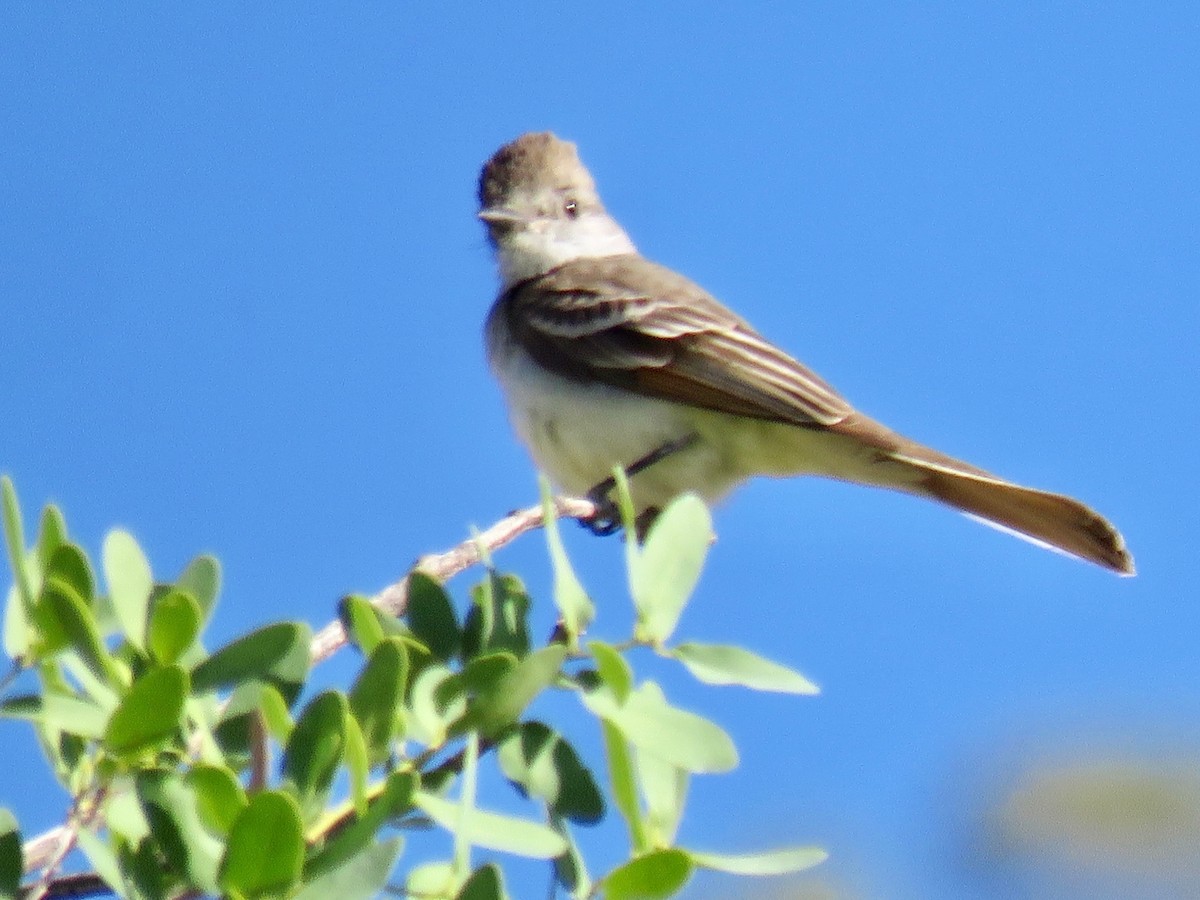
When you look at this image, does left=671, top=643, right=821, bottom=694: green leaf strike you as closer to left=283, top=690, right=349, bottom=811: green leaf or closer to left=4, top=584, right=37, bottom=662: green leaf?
left=283, top=690, right=349, bottom=811: green leaf

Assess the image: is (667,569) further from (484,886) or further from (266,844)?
(266,844)

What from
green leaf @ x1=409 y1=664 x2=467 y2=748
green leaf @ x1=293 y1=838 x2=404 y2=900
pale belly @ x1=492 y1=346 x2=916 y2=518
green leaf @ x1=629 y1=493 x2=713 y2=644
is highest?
pale belly @ x1=492 y1=346 x2=916 y2=518

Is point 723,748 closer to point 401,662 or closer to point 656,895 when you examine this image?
point 656,895

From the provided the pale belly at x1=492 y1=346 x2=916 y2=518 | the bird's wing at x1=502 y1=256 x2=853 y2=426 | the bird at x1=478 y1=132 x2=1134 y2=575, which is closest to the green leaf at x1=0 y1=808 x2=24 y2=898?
the bird at x1=478 y1=132 x2=1134 y2=575

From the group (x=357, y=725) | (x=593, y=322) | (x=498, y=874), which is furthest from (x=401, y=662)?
(x=593, y=322)

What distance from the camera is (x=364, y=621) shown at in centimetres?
149

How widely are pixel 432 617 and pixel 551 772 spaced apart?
0.18 meters

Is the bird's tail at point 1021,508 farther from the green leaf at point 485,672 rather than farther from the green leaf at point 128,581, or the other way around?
the green leaf at point 128,581

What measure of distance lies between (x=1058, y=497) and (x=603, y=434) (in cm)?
142

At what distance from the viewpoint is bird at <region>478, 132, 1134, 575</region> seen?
18.2 feet

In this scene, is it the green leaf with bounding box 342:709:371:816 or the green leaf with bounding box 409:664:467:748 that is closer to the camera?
the green leaf with bounding box 342:709:371:816

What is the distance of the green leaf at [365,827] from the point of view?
1252mm

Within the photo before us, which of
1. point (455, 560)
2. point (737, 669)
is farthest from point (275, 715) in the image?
point (455, 560)

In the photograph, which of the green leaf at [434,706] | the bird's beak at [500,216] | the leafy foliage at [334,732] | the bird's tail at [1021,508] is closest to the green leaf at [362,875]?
the leafy foliage at [334,732]
